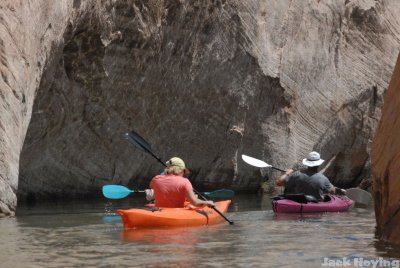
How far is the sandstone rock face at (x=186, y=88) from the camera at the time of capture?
14.7 m

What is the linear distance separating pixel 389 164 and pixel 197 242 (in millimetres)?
2455

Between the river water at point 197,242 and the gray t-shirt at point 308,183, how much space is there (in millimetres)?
561

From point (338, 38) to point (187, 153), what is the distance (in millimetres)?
5972

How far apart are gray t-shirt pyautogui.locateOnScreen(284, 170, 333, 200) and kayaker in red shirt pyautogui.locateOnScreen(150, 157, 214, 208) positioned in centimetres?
310

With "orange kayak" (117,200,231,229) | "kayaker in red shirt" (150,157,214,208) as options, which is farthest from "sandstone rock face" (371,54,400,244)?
"kayaker in red shirt" (150,157,214,208)

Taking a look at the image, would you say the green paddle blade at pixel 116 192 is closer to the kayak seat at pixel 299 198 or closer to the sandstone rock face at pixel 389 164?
the kayak seat at pixel 299 198

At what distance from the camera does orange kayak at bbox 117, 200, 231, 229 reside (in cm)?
1170

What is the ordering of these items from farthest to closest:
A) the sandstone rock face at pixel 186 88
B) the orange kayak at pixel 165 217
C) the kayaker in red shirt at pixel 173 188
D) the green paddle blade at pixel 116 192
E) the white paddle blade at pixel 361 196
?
the white paddle blade at pixel 361 196, the sandstone rock face at pixel 186 88, the green paddle blade at pixel 116 192, the kayaker in red shirt at pixel 173 188, the orange kayak at pixel 165 217

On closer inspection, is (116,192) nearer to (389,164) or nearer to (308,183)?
(308,183)

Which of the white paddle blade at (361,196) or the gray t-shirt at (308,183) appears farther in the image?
the white paddle blade at (361,196)

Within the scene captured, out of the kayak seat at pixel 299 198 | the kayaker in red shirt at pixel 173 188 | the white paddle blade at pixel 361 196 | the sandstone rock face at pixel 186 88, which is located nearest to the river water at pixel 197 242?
the kayak seat at pixel 299 198

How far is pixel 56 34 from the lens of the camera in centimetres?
1483

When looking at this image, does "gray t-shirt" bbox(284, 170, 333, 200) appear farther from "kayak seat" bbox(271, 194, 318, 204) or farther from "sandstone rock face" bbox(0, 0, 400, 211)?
"sandstone rock face" bbox(0, 0, 400, 211)

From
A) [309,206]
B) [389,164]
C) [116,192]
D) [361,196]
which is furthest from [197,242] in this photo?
[361,196]
